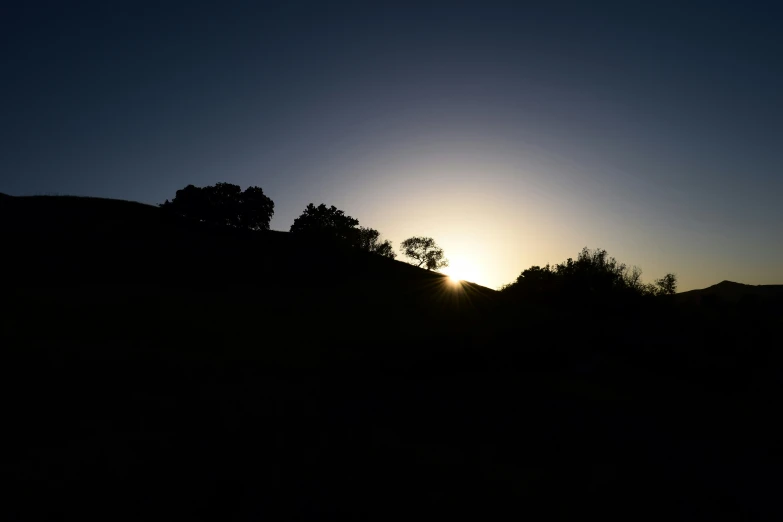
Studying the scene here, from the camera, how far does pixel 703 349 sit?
945 inches

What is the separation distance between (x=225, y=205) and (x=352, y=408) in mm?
80827

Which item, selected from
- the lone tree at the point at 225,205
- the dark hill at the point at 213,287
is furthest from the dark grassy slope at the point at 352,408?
the lone tree at the point at 225,205

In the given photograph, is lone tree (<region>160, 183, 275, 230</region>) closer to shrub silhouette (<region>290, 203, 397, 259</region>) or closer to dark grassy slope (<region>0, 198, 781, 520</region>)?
shrub silhouette (<region>290, 203, 397, 259</region>)

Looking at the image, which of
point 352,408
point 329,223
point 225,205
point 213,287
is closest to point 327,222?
point 329,223

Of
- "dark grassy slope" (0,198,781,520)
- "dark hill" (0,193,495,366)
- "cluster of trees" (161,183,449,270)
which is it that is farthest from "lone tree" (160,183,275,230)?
"dark grassy slope" (0,198,781,520)

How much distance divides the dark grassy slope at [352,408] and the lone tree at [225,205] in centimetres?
5011

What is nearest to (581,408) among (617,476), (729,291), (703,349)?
(617,476)

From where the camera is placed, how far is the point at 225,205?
84.4 m

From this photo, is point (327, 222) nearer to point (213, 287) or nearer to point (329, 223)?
point (329, 223)

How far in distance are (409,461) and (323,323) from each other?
1883 cm

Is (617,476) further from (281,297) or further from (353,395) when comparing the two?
(281,297)

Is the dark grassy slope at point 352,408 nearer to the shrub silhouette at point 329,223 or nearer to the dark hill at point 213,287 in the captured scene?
the dark hill at point 213,287

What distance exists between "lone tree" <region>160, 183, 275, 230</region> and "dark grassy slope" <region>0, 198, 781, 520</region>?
50.1m

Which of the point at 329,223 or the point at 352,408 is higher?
the point at 329,223
